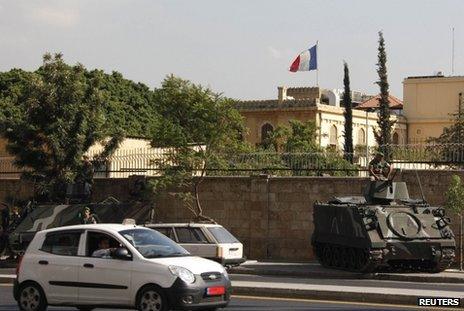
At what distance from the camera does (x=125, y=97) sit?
293 feet

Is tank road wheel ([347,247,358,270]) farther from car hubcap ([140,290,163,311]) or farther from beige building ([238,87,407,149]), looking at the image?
beige building ([238,87,407,149])

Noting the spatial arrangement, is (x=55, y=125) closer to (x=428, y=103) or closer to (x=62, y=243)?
(x=62, y=243)

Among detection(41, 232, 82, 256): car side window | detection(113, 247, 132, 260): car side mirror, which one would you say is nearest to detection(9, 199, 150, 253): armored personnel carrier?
detection(41, 232, 82, 256): car side window

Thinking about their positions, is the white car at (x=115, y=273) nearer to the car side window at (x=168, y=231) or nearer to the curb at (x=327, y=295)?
the curb at (x=327, y=295)

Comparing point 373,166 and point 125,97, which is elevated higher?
point 125,97

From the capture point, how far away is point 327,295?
1975 cm

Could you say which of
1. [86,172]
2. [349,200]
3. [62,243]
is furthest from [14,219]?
[62,243]

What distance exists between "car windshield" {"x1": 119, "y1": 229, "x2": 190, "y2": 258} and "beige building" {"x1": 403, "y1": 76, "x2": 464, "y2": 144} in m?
71.9

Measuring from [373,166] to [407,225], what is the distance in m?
2.42

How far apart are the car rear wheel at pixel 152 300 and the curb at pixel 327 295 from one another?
446 cm

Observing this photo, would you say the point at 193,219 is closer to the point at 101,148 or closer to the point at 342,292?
the point at 101,148

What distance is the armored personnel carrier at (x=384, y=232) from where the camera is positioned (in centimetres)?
2811

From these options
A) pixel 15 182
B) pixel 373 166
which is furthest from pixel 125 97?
pixel 373 166

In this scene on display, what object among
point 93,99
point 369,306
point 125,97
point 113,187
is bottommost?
point 369,306
